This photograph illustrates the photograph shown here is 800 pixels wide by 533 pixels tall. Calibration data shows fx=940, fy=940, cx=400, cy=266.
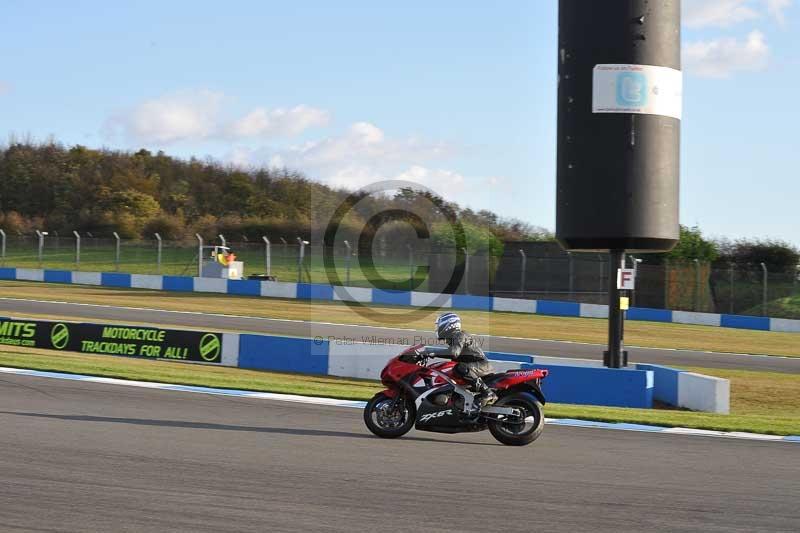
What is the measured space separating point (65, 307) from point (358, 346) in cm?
1677

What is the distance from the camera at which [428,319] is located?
34656 mm

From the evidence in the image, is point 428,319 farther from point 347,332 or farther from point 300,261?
point 300,261

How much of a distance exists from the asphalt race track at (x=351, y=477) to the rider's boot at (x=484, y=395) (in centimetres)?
45

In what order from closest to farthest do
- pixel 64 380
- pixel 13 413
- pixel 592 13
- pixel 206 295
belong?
pixel 13 413
pixel 64 380
pixel 592 13
pixel 206 295

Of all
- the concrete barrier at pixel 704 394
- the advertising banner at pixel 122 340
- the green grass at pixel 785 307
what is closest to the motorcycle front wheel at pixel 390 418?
the concrete barrier at pixel 704 394

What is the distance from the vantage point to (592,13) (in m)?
15.5

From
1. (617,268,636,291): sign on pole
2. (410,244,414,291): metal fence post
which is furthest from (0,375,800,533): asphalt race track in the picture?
(410,244,414,291): metal fence post

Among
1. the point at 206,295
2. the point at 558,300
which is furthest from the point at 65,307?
the point at 558,300

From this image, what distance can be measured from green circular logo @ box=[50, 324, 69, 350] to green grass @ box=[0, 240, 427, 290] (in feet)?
67.6

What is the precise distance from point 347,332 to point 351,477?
69.1ft

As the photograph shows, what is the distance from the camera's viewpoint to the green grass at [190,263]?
40.1 meters

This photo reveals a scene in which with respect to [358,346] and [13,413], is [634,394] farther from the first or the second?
[13,413]

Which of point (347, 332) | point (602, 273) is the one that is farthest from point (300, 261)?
point (602, 273)

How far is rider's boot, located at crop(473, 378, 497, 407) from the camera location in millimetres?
9852
